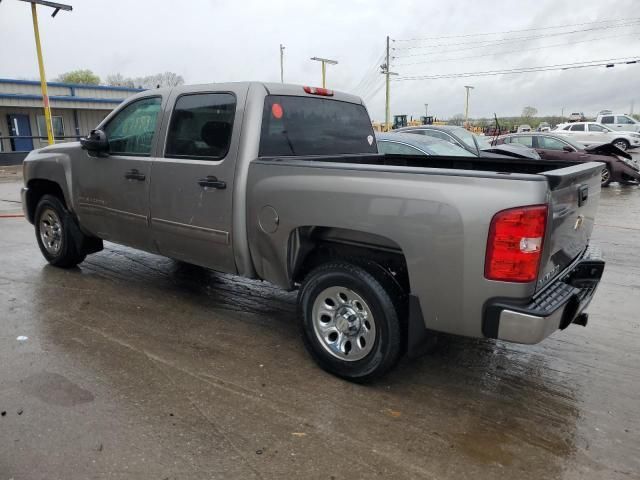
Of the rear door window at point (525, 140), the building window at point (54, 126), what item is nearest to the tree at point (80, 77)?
the building window at point (54, 126)

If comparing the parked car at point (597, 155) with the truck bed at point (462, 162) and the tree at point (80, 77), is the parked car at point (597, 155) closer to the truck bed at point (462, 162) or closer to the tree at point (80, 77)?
the truck bed at point (462, 162)

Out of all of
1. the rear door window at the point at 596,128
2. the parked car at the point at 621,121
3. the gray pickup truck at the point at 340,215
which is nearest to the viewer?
the gray pickup truck at the point at 340,215

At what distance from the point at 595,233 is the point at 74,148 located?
7.67 m

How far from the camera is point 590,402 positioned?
10.9 ft

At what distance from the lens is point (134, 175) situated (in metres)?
4.70

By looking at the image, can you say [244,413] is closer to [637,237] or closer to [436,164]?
[436,164]

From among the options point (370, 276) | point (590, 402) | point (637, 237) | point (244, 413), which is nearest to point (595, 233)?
point (637, 237)

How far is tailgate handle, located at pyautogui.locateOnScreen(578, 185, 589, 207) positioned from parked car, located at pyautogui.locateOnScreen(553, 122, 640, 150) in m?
26.1

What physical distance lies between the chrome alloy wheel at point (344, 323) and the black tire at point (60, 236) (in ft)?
11.4

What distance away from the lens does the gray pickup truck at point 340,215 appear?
2.80 metres

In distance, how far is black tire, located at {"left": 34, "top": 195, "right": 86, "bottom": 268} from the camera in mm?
5691

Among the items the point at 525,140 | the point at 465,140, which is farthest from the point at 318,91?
the point at 525,140

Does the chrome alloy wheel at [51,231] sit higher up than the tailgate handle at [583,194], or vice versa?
the tailgate handle at [583,194]

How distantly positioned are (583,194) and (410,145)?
19.3 feet
